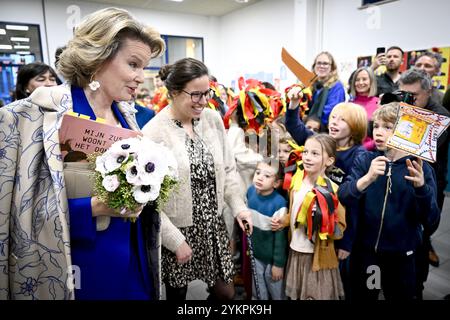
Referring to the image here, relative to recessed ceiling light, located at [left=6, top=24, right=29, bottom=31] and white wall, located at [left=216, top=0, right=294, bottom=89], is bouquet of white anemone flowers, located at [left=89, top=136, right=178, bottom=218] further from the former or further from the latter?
recessed ceiling light, located at [left=6, top=24, right=29, bottom=31]

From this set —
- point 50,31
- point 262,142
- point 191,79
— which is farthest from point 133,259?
point 50,31

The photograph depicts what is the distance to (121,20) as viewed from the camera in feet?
3.59

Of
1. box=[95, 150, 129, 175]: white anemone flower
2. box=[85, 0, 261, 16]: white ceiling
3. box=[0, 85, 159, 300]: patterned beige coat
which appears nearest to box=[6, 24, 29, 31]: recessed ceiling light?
box=[85, 0, 261, 16]: white ceiling

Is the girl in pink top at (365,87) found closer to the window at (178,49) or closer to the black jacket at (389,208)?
the black jacket at (389,208)

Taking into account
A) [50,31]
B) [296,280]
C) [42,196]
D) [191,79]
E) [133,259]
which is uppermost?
[50,31]

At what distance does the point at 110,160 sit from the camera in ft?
3.16

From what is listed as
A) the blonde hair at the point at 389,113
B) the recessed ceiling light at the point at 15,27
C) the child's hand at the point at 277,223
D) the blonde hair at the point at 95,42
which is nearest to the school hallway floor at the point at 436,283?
the child's hand at the point at 277,223

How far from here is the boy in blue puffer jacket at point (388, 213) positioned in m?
1.69

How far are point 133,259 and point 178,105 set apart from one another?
0.79 m

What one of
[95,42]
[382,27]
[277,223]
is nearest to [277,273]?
[277,223]

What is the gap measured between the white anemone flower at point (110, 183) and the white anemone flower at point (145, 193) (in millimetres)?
60

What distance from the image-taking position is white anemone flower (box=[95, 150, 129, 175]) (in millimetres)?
954
